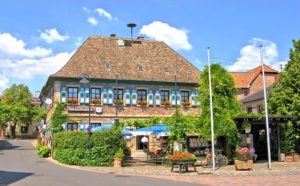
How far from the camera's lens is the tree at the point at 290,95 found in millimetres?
29609

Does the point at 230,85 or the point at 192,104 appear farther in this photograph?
the point at 192,104

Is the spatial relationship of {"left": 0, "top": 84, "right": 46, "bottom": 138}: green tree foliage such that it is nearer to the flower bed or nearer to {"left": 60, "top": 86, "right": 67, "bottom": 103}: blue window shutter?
{"left": 60, "top": 86, "right": 67, "bottom": 103}: blue window shutter

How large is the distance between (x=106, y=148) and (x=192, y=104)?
16.7m

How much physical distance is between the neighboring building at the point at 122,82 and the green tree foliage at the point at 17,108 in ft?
86.9

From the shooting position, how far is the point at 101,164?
2816cm

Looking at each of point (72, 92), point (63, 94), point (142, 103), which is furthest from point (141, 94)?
point (63, 94)

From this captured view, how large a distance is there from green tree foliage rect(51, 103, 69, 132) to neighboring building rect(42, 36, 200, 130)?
28.2 inches

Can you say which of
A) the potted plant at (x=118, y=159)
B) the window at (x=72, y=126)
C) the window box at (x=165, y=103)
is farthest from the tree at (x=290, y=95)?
the window at (x=72, y=126)

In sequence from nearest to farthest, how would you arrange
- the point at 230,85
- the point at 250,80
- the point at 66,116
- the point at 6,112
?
the point at 230,85
the point at 66,116
the point at 250,80
the point at 6,112

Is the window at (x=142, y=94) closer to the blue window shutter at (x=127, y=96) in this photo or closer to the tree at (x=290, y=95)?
the blue window shutter at (x=127, y=96)

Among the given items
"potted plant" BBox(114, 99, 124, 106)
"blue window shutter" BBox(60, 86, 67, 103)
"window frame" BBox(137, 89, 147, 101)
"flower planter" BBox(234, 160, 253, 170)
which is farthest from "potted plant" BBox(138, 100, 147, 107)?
"flower planter" BBox(234, 160, 253, 170)

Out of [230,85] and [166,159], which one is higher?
[230,85]

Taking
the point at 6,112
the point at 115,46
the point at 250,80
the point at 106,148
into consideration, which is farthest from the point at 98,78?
the point at 6,112

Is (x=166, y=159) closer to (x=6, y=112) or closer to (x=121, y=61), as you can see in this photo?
(x=121, y=61)
